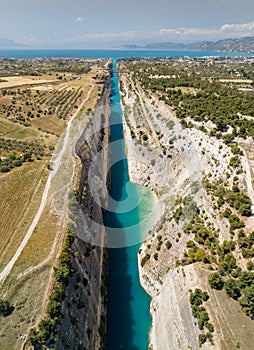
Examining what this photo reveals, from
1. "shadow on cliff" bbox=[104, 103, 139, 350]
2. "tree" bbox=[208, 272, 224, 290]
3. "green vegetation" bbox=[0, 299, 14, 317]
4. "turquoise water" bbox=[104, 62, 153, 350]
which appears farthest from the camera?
"turquoise water" bbox=[104, 62, 153, 350]

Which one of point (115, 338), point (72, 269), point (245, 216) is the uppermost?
point (245, 216)

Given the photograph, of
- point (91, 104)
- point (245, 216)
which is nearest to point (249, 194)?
point (245, 216)

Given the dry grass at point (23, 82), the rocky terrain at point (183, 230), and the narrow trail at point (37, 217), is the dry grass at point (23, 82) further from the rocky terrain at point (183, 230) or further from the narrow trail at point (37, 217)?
the rocky terrain at point (183, 230)

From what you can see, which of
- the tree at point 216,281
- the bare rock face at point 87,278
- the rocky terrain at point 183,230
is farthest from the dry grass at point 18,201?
the tree at point 216,281

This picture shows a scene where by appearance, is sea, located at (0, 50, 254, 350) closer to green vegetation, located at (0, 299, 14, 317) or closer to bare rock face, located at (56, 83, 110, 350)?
bare rock face, located at (56, 83, 110, 350)

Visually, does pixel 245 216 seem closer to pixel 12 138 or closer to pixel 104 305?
pixel 104 305

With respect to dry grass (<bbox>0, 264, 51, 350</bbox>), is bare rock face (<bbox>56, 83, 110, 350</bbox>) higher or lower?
lower

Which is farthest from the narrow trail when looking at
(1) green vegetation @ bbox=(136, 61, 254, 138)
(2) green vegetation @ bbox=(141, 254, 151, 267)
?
(1) green vegetation @ bbox=(136, 61, 254, 138)
